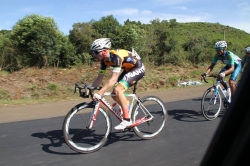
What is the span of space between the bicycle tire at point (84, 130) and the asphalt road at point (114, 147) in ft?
0.48

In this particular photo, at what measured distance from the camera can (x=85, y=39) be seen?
2616 cm

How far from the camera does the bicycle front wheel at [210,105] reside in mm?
7324

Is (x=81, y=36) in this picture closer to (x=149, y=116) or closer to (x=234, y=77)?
(x=234, y=77)

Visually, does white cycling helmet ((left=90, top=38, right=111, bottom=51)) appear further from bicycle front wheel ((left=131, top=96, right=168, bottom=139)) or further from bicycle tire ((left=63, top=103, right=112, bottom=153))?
bicycle front wheel ((left=131, top=96, right=168, bottom=139))

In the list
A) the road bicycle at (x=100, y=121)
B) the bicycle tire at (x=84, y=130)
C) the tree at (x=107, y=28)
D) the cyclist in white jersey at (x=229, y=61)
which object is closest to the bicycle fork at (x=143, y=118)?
the road bicycle at (x=100, y=121)

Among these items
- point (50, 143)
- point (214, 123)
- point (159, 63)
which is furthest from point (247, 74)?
point (159, 63)

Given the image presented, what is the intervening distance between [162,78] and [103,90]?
40.7ft

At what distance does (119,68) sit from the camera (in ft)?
16.9

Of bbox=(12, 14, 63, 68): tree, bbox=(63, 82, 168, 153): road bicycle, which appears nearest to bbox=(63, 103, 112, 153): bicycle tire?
bbox=(63, 82, 168, 153): road bicycle

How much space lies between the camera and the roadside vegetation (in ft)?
41.8

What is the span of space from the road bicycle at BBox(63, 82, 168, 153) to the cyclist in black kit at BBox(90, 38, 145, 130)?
0.17 m

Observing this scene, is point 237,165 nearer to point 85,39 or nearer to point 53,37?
point 53,37

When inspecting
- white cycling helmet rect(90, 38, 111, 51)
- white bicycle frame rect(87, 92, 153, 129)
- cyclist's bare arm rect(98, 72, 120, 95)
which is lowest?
white bicycle frame rect(87, 92, 153, 129)

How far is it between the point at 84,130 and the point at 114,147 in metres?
0.83
